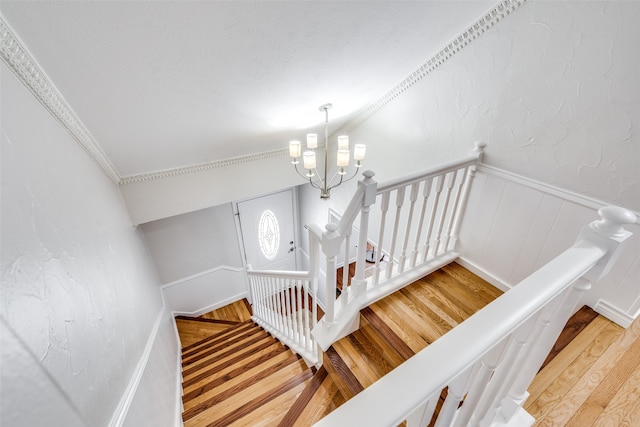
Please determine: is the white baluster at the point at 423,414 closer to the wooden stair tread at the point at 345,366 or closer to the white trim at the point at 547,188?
the wooden stair tread at the point at 345,366

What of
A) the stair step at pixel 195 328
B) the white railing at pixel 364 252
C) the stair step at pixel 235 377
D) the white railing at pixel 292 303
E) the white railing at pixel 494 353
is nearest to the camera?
the white railing at pixel 494 353

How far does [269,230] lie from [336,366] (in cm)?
356

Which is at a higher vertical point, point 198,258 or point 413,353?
point 413,353

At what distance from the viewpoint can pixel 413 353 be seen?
1.51 m

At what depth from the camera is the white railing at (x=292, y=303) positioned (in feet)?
5.68

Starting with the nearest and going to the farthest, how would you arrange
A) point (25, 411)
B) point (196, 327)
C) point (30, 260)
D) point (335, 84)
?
point (25, 411) < point (30, 260) < point (335, 84) < point (196, 327)

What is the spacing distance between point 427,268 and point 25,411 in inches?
76.9

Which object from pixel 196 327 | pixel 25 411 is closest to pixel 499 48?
pixel 25 411

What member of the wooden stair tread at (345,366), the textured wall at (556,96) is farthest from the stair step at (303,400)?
the textured wall at (556,96)

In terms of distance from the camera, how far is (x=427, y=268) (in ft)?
6.45

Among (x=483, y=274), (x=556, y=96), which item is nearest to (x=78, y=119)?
(x=556, y=96)

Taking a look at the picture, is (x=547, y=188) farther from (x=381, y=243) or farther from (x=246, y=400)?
(x=246, y=400)

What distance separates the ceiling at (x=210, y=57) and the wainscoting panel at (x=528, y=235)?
1058 mm

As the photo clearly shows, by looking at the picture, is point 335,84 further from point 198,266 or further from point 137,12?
point 198,266
